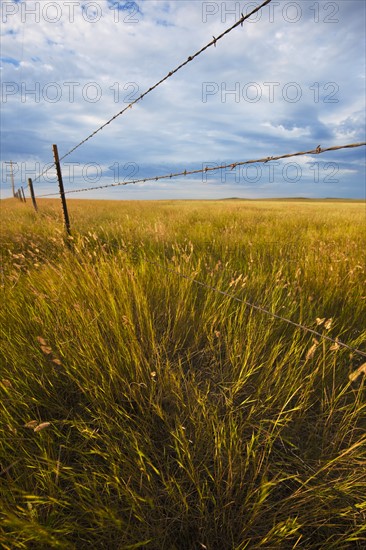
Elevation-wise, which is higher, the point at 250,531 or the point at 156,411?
the point at 156,411

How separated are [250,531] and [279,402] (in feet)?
1.62

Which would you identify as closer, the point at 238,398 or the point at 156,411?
the point at 156,411

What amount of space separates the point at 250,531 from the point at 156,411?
0.50 meters

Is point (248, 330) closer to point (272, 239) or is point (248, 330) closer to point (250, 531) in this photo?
point (250, 531)

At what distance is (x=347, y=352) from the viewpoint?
166cm

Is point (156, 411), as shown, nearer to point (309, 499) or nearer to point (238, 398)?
point (238, 398)

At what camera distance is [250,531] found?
0.91 meters

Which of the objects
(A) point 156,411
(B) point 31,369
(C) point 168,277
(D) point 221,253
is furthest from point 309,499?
(D) point 221,253

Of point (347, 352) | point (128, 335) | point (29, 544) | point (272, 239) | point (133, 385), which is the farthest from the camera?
point (272, 239)

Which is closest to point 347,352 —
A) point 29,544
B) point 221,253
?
point 29,544

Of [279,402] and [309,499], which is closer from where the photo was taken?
[309,499]

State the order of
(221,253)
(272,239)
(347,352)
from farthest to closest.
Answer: (272,239) < (221,253) < (347,352)

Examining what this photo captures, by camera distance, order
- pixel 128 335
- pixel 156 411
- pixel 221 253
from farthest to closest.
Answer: pixel 221 253, pixel 128 335, pixel 156 411

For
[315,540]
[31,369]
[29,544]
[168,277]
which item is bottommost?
[315,540]
